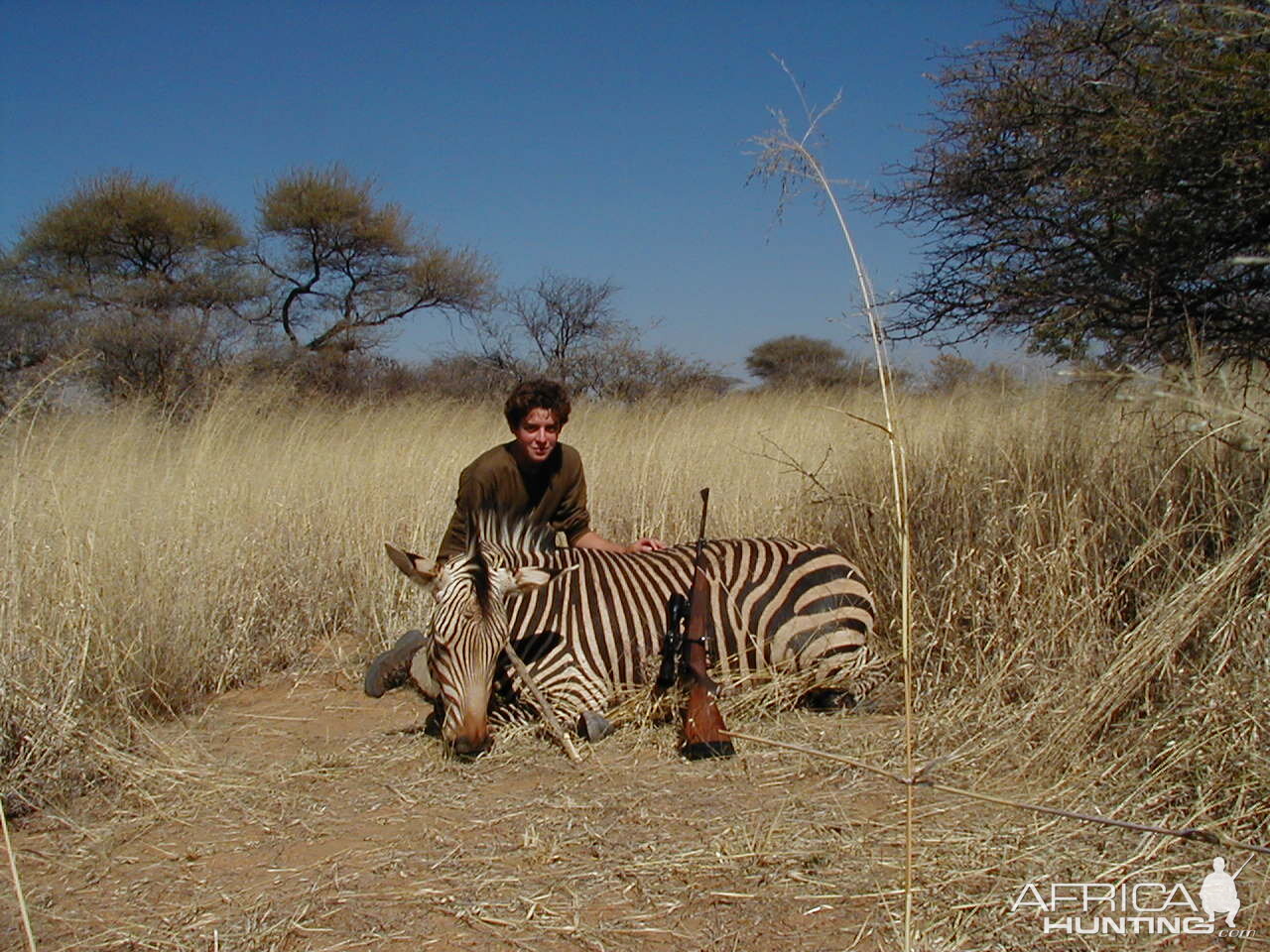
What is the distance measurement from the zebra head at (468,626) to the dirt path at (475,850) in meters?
0.18

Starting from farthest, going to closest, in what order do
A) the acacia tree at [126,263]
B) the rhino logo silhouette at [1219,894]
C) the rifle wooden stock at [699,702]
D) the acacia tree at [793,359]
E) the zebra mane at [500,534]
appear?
1. the acacia tree at [793,359]
2. the acacia tree at [126,263]
3. the zebra mane at [500,534]
4. the rifle wooden stock at [699,702]
5. the rhino logo silhouette at [1219,894]

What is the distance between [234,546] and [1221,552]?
13.9 feet

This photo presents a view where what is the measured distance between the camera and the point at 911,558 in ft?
14.5

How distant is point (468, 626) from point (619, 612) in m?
0.71

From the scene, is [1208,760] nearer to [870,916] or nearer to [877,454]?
[870,916]

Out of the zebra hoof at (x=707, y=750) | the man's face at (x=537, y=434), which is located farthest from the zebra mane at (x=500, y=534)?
the zebra hoof at (x=707, y=750)

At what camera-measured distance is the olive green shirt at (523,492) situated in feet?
14.5

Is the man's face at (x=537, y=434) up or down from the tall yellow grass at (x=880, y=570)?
up

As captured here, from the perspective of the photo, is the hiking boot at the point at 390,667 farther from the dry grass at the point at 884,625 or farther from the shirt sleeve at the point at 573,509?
the shirt sleeve at the point at 573,509

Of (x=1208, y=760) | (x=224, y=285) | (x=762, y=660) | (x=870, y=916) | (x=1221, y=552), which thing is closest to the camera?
(x=870, y=916)

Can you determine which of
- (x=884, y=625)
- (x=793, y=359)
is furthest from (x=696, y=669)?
(x=793, y=359)

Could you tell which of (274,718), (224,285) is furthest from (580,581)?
(224,285)

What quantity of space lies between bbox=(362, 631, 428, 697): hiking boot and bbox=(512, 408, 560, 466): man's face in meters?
0.94

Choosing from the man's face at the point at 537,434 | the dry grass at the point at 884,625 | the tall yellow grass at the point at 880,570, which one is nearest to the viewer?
the dry grass at the point at 884,625
